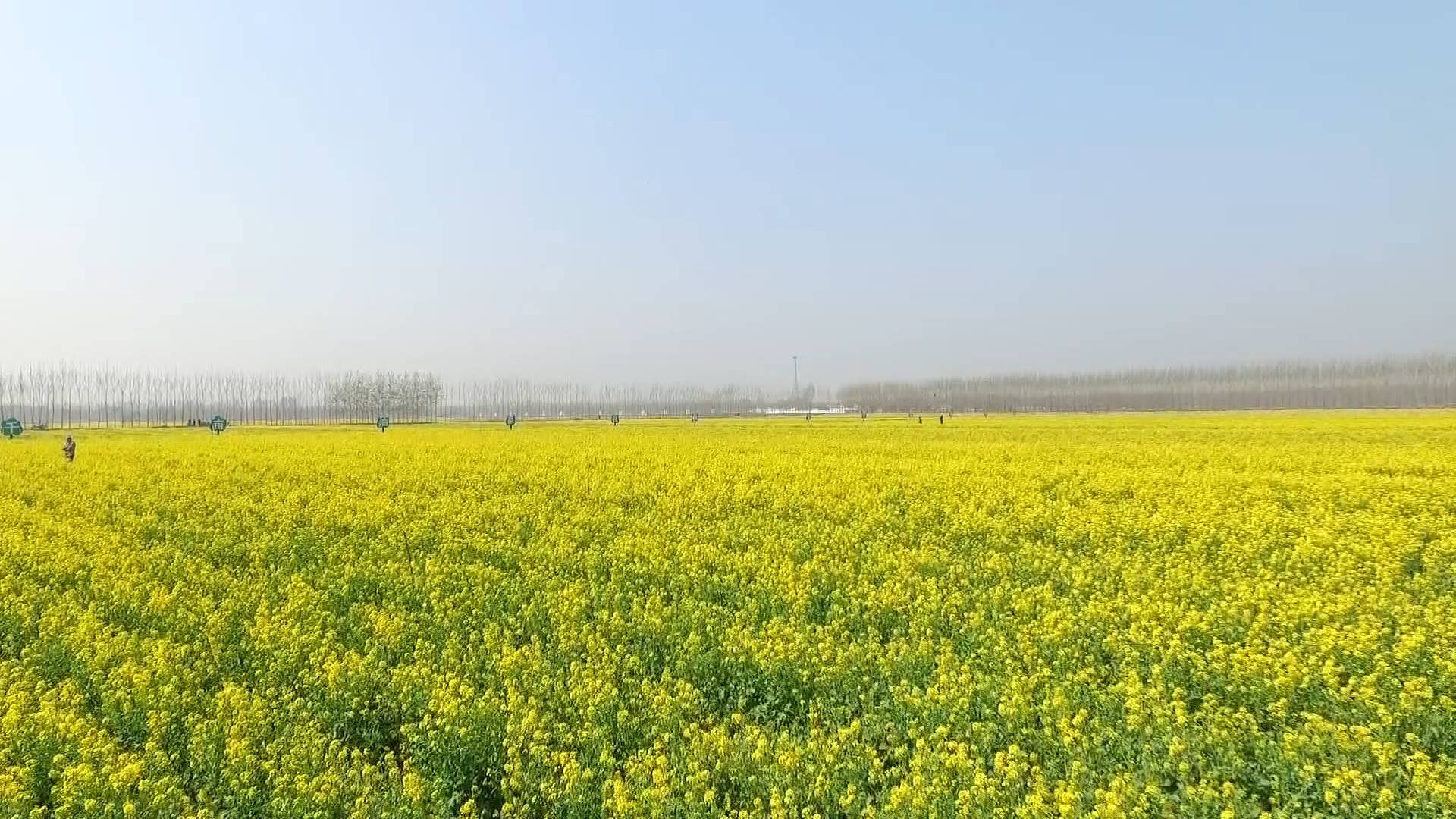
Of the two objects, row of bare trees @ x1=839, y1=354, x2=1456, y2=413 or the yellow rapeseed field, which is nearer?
the yellow rapeseed field

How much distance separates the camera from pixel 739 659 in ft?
20.4

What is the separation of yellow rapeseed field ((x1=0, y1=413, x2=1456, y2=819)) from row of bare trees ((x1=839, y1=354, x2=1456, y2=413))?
5532 inches

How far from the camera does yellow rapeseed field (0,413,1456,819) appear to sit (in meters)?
4.41

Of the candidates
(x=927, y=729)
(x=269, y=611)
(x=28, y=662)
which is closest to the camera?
(x=927, y=729)

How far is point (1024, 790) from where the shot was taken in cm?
434

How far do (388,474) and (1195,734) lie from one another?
55.8 ft

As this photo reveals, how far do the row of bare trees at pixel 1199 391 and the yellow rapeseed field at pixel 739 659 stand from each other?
140525 mm

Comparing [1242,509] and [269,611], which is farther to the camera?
[1242,509]

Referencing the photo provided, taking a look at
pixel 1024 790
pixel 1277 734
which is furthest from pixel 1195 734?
pixel 1024 790

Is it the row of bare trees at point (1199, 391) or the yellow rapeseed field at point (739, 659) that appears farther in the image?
the row of bare trees at point (1199, 391)

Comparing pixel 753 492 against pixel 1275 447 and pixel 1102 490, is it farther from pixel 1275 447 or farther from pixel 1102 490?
pixel 1275 447

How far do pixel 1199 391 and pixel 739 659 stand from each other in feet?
540

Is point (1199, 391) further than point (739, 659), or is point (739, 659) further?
point (1199, 391)

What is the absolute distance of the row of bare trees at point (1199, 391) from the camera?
127 meters
